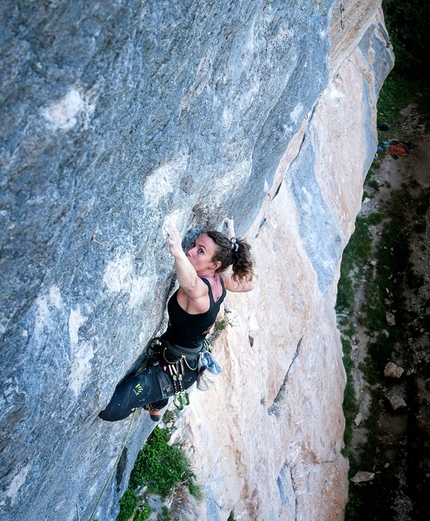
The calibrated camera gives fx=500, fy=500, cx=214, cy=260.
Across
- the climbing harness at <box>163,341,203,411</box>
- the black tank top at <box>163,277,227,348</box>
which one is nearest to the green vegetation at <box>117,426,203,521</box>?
the climbing harness at <box>163,341,203,411</box>

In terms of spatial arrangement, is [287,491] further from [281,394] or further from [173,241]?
[173,241]

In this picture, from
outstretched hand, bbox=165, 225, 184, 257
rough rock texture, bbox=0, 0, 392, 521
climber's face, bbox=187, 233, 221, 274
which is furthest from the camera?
climber's face, bbox=187, 233, 221, 274

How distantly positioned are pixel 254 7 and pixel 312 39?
197 centimetres

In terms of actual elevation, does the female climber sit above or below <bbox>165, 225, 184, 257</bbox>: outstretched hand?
below

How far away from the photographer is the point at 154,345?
5.38 meters

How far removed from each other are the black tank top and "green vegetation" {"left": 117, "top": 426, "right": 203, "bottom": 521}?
266 cm

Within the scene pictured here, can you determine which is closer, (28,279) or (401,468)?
(28,279)

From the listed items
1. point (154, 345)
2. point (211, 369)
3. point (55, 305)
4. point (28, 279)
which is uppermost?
point (28, 279)

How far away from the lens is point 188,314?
4797mm

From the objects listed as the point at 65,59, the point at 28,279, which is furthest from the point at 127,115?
the point at 28,279

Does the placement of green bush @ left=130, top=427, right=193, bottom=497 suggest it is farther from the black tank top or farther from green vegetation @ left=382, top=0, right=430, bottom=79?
green vegetation @ left=382, top=0, right=430, bottom=79

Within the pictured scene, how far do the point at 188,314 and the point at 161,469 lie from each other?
11.0 feet

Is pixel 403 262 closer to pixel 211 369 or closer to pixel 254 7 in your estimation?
pixel 211 369

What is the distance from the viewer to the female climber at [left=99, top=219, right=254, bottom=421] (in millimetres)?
4672
